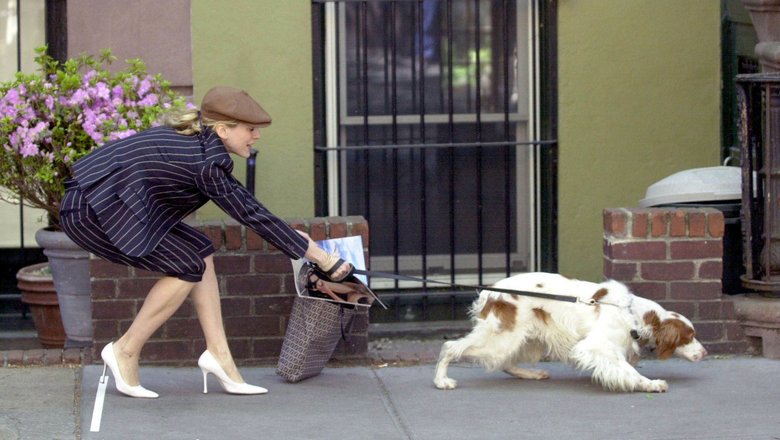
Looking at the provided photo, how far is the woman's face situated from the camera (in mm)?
5832

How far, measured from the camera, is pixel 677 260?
6.94 metres

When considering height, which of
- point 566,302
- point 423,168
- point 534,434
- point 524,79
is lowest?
point 534,434

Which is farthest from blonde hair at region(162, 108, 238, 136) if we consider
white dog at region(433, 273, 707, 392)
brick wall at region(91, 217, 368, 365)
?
white dog at region(433, 273, 707, 392)

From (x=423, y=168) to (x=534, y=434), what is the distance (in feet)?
9.26

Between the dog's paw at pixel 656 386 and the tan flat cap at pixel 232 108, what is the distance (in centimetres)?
225

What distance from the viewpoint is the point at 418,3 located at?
26.2 ft

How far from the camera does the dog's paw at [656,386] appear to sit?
6.22 metres

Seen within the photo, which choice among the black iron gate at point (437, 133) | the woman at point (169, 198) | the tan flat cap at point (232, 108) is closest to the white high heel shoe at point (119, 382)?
the woman at point (169, 198)

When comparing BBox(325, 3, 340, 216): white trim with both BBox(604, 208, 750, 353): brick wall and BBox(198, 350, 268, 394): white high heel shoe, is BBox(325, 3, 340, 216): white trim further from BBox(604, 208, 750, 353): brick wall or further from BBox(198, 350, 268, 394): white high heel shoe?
BBox(198, 350, 268, 394): white high heel shoe

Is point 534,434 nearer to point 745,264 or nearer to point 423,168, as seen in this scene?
point 745,264

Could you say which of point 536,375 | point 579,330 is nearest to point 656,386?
point 579,330

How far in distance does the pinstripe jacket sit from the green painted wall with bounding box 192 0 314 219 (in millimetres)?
2022

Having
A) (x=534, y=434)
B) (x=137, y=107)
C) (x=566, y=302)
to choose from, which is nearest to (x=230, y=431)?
(x=534, y=434)

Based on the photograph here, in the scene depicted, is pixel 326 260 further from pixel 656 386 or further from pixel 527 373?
pixel 656 386
